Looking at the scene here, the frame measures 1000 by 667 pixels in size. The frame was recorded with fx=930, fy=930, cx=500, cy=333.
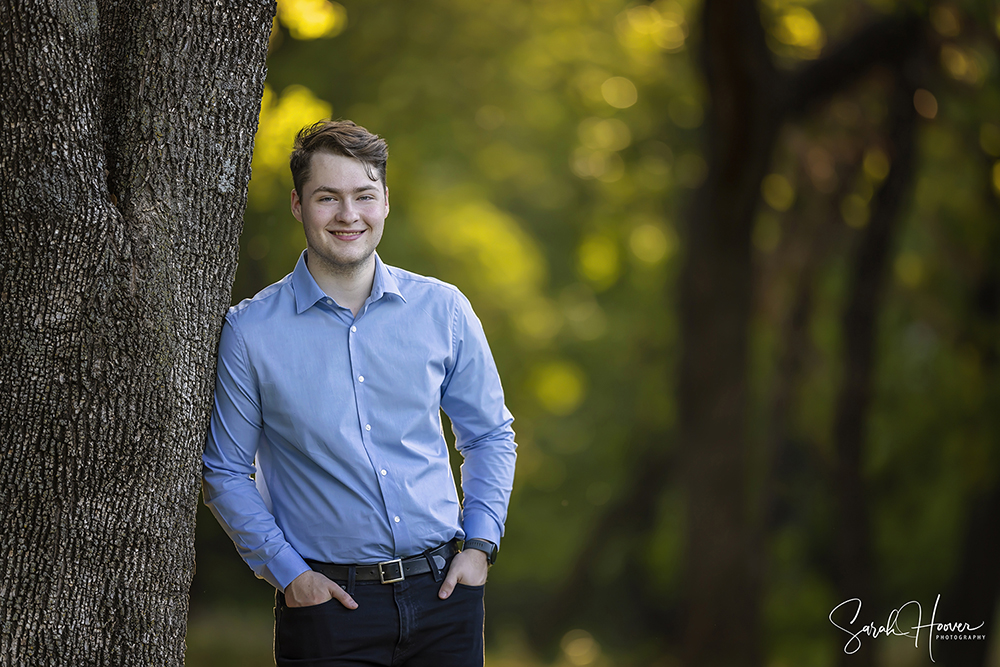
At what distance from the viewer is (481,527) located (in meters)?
2.75

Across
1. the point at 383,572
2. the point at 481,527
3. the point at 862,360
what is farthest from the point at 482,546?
the point at 862,360

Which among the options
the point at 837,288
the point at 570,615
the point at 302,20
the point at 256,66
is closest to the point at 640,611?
the point at 570,615

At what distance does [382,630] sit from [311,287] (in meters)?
0.94

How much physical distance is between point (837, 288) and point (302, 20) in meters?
8.93

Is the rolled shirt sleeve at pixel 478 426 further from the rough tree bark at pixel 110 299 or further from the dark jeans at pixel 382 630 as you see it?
the rough tree bark at pixel 110 299

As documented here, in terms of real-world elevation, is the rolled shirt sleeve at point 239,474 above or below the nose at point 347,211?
below

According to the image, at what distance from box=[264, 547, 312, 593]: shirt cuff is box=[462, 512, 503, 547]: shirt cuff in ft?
1.68

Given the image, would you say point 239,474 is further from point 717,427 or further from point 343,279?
point 717,427

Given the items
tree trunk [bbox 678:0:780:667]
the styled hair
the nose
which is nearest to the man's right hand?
the nose

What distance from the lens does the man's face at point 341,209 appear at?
2.54 metres

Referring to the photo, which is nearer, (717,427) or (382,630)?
(382,630)

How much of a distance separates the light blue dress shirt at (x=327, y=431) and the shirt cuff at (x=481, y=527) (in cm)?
10
